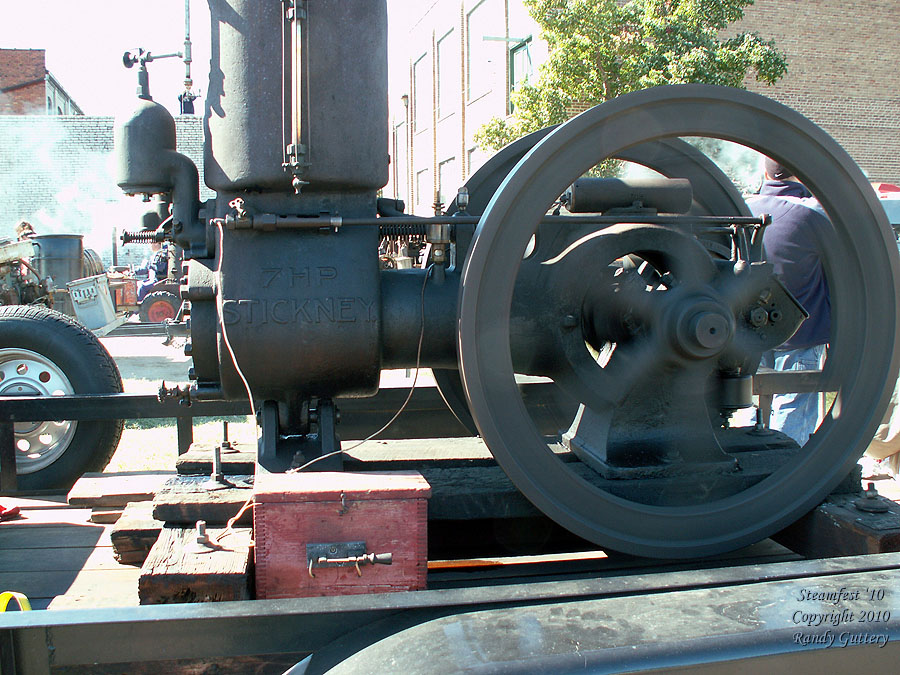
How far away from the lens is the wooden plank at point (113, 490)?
2.53 m

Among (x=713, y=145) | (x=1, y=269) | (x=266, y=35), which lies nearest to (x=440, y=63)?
(x=713, y=145)

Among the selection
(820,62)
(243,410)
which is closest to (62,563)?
(243,410)

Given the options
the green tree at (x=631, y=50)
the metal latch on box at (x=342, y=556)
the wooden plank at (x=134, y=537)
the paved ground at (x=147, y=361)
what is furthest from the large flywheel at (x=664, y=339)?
the green tree at (x=631, y=50)

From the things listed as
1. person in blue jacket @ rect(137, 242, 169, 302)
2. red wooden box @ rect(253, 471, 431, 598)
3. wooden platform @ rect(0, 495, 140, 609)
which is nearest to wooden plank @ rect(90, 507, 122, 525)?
wooden platform @ rect(0, 495, 140, 609)

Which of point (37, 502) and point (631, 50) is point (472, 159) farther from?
point (37, 502)

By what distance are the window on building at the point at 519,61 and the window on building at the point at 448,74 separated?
11.4 feet

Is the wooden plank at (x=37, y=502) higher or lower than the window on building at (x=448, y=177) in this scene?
lower

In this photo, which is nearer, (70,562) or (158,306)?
(70,562)

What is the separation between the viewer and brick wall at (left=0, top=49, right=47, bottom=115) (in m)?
31.7

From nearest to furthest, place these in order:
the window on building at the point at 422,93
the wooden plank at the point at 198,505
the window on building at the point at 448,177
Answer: the wooden plank at the point at 198,505 → the window on building at the point at 448,177 → the window on building at the point at 422,93

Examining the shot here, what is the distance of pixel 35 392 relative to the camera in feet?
10.9

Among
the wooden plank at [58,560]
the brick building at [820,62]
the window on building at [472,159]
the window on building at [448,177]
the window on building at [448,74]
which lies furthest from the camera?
the window on building at [448,177]

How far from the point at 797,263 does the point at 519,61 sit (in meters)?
15.0

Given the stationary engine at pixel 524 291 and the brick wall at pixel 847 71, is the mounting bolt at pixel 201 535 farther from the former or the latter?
the brick wall at pixel 847 71
